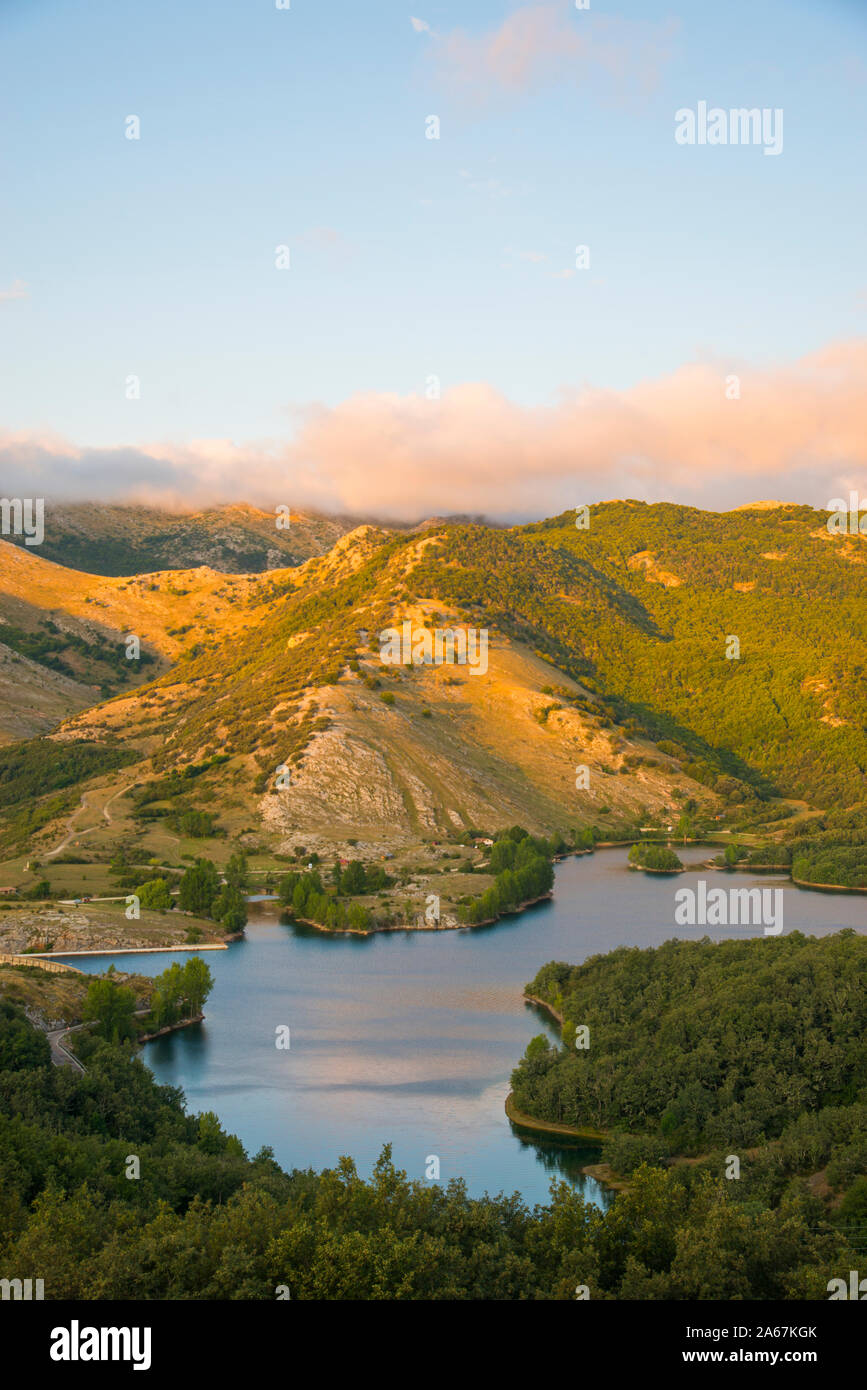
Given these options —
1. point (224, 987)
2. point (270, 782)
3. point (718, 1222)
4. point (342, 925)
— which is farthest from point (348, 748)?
point (718, 1222)

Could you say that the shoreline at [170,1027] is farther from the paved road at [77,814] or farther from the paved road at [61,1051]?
the paved road at [77,814]

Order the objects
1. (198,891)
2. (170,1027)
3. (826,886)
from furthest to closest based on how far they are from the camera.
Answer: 1. (826,886)
2. (198,891)
3. (170,1027)

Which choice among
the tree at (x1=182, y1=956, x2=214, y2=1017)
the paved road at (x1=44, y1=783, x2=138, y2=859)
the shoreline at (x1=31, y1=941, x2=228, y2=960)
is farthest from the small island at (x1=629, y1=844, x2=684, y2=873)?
the tree at (x1=182, y1=956, x2=214, y2=1017)

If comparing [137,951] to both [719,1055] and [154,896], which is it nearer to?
[154,896]

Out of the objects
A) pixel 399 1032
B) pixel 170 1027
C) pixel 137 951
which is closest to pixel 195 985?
pixel 170 1027

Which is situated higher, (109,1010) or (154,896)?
(154,896)

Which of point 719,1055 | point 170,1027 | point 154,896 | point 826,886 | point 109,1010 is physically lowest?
point 170,1027

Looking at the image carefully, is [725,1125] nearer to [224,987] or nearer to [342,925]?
[224,987]

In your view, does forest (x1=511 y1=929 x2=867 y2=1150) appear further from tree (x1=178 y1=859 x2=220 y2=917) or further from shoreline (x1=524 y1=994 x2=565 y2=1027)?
tree (x1=178 y1=859 x2=220 y2=917)

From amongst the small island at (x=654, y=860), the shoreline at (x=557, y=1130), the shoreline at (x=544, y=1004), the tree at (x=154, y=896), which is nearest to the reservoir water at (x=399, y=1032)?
the shoreline at (x=544, y=1004)

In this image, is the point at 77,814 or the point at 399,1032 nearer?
the point at 399,1032
